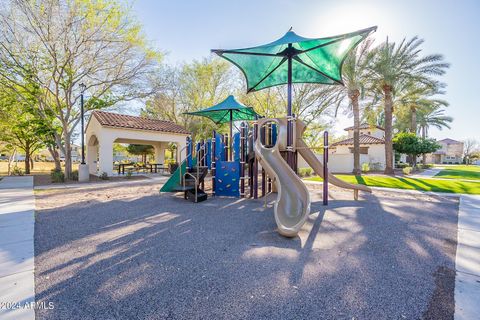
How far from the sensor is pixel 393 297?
2.55 m

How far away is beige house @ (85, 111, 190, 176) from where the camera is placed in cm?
1519

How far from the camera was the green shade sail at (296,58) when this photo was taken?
6662 mm

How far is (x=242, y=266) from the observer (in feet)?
10.6

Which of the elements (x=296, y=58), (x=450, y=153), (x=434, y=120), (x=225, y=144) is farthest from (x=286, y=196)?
(x=450, y=153)

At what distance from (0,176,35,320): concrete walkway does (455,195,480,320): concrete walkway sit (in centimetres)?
420

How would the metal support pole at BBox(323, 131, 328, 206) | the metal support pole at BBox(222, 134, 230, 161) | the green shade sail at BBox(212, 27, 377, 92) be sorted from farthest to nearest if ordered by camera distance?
the metal support pole at BBox(222, 134, 230, 161) < the metal support pole at BBox(323, 131, 328, 206) < the green shade sail at BBox(212, 27, 377, 92)

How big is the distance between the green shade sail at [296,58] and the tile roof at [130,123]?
32.7 ft

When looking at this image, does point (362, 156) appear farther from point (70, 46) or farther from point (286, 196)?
point (70, 46)

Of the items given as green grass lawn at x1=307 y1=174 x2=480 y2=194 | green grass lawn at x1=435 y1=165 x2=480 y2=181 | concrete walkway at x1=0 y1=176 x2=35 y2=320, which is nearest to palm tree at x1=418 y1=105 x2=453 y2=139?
green grass lawn at x1=435 y1=165 x2=480 y2=181

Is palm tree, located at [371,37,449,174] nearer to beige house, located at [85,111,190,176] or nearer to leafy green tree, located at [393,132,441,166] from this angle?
leafy green tree, located at [393,132,441,166]

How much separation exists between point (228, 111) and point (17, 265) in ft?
31.2

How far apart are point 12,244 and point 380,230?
6.73 meters

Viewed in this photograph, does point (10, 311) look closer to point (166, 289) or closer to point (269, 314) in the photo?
point (166, 289)

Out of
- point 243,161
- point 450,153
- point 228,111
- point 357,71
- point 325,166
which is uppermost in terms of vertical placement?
point 357,71
